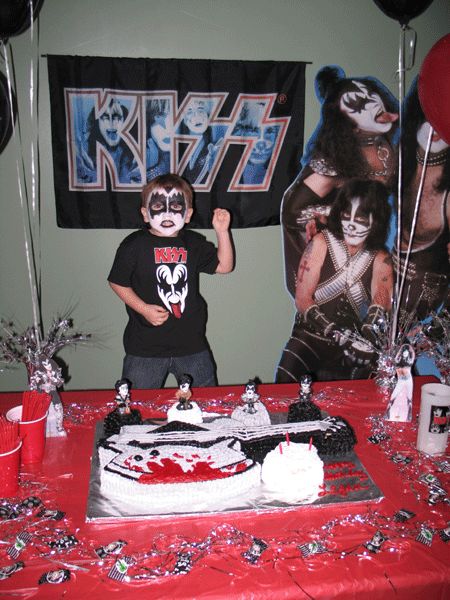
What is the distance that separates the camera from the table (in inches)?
41.8

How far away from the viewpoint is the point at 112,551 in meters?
1.14

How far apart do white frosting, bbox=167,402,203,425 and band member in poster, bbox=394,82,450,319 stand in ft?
6.61

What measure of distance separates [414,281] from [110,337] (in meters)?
1.87

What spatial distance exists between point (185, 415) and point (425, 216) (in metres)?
2.20

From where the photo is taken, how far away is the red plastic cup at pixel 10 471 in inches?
51.2

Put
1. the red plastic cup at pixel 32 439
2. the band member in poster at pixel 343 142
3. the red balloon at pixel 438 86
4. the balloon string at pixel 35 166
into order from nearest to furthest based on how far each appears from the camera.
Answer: the red plastic cup at pixel 32 439 → the red balloon at pixel 438 86 → the balloon string at pixel 35 166 → the band member in poster at pixel 343 142

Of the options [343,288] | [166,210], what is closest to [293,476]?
[166,210]

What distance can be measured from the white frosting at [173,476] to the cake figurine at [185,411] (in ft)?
0.77

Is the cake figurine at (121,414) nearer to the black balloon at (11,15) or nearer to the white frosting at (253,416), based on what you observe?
the white frosting at (253,416)

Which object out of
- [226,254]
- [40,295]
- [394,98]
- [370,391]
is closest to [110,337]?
[40,295]

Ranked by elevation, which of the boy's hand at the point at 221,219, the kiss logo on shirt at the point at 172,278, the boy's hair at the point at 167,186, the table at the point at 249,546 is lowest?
the table at the point at 249,546

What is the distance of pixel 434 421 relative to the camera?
151 centimetres

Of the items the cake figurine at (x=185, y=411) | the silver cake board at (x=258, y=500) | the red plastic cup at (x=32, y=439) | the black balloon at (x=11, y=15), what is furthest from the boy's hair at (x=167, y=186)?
the silver cake board at (x=258, y=500)

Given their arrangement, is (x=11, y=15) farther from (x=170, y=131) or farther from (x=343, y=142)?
(x=343, y=142)
